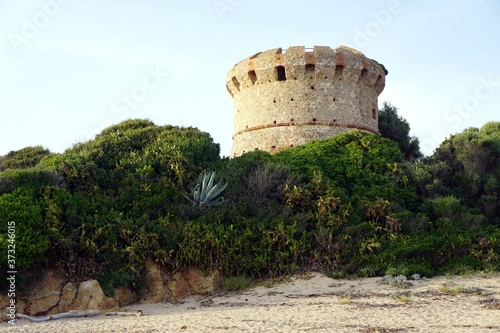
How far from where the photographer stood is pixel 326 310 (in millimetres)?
10344

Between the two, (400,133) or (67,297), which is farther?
(400,133)

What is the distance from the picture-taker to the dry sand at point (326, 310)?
9297mm

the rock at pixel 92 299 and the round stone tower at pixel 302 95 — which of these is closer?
the rock at pixel 92 299

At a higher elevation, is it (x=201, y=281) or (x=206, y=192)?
(x=206, y=192)

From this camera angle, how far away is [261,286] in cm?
1245

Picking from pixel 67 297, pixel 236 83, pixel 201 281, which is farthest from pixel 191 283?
pixel 236 83

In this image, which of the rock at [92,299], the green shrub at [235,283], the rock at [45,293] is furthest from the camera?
the green shrub at [235,283]

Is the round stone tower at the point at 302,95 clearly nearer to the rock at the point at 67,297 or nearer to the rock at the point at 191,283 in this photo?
the rock at the point at 191,283

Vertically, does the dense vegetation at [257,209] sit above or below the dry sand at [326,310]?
above

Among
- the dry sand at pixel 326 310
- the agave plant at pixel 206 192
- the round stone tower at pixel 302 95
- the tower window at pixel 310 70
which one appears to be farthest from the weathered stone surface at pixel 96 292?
the tower window at pixel 310 70

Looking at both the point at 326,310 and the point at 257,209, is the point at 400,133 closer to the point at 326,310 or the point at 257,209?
the point at 257,209

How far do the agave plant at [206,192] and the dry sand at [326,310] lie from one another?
3088 millimetres

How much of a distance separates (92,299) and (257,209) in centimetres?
496

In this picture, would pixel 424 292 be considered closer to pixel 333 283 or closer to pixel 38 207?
pixel 333 283
